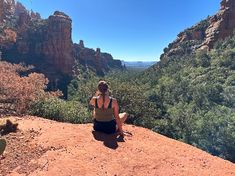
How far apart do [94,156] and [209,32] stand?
80789 mm

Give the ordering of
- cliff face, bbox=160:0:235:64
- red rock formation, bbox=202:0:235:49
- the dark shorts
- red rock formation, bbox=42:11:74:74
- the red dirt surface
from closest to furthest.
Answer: the red dirt surface
the dark shorts
red rock formation, bbox=202:0:235:49
cliff face, bbox=160:0:235:64
red rock formation, bbox=42:11:74:74

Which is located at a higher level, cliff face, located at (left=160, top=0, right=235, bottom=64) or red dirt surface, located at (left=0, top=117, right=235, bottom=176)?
cliff face, located at (left=160, top=0, right=235, bottom=64)

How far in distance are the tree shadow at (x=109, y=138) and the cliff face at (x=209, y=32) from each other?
71.8 metres

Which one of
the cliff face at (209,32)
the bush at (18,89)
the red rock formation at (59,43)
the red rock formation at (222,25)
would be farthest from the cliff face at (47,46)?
the bush at (18,89)

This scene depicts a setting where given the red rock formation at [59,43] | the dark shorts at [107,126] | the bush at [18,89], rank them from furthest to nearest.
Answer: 1. the red rock formation at [59,43]
2. the bush at [18,89]
3. the dark shorts at [107,126]

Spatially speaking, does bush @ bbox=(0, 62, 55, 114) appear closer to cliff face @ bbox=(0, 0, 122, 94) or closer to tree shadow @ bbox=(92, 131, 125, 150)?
tree shadow @ bbox=(92, 131, 125, 150)

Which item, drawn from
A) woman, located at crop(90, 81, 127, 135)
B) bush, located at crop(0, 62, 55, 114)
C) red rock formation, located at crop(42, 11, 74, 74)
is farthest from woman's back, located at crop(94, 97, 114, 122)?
red rock formation, located at crop(42, 11, 74, 74)

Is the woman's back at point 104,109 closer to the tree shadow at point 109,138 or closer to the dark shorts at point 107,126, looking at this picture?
the dark shorts at point 107,126

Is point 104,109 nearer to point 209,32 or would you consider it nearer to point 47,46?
point 47,46

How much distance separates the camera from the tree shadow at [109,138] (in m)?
8.23

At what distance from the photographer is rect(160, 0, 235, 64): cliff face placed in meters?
79.4

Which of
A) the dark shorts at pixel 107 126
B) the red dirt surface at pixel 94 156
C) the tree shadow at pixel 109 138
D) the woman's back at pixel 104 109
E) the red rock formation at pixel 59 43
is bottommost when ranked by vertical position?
the red dirt surface at pixel 94 156

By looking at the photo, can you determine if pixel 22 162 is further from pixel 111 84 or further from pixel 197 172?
pixel 111 84

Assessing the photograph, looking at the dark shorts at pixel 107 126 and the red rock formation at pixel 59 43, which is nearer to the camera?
the dark shorts at pixel 107 126
